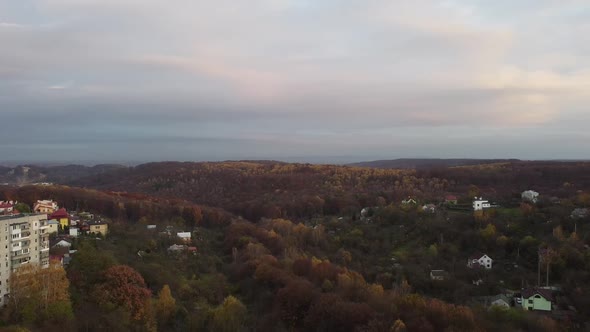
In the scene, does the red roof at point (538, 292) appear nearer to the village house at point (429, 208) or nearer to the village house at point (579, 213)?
the village house at point (579, 213)

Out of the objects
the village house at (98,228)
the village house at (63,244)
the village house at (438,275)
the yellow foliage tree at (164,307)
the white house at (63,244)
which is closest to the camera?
the yellow foliage tree at (164,307)

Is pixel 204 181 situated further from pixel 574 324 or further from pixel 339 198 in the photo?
pixel 574 324

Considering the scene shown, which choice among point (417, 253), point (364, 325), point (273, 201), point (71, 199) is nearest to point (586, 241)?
point (417, 253)

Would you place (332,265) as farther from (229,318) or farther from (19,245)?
(19,245)

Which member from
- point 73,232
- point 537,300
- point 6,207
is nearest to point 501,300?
point 537,300

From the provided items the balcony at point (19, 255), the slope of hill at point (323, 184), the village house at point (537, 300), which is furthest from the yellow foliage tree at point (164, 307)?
the slope of hill at point (323, 184)

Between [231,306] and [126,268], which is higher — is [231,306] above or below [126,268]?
below

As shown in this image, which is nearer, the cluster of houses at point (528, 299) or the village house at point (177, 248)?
the cluster of houses at point (528, 299)
